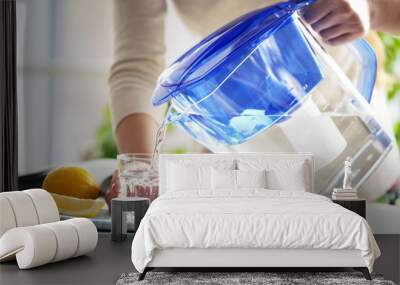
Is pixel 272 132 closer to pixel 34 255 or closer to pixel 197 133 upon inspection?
pixel 197 133

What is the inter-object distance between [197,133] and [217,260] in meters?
1.58

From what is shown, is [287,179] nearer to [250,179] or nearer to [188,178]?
[250,179]

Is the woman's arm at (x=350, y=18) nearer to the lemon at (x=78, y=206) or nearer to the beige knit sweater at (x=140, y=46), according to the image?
the beige knit sweater at (x=140, y=46)

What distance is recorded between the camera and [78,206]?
5.97 m

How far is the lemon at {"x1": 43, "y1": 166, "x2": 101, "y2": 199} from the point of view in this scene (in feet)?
19.7

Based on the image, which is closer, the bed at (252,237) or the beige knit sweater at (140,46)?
the bed at (252,237)

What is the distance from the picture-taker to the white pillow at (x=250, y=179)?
17.2ft

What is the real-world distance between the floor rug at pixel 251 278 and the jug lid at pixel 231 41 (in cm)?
109

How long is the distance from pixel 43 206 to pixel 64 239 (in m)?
0.42

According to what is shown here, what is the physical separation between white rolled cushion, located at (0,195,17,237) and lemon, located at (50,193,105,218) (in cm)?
145

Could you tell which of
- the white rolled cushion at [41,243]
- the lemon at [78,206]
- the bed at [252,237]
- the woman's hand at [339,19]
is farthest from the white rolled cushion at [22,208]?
the woman's hand at [339,19]

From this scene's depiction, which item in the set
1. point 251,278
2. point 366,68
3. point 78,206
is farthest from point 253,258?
point 78,206

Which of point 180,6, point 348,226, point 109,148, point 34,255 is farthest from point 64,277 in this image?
point 180,6

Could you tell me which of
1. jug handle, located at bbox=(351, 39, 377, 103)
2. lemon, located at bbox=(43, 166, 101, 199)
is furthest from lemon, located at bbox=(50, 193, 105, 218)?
jug handle, located at bbox=(351, 39, 377, 103)
